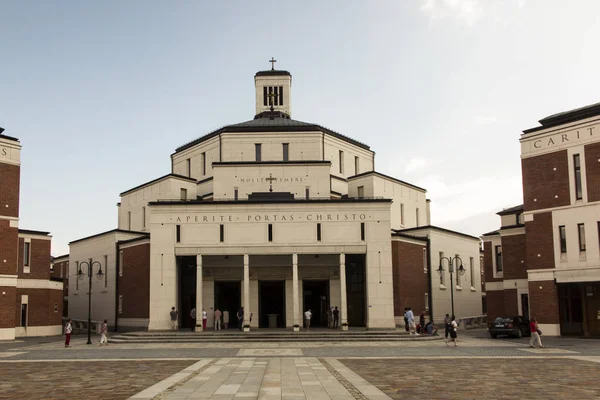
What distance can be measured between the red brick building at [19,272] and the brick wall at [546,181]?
3486 cm

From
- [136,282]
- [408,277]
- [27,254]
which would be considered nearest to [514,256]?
[408,277]

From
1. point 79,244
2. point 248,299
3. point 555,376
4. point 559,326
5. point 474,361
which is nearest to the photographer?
point 555,376

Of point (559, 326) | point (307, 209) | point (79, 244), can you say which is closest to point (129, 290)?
point (79, 244)

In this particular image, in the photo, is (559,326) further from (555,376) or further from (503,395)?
(503,395)

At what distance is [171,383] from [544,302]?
3029cm

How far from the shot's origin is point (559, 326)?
42.0 metres

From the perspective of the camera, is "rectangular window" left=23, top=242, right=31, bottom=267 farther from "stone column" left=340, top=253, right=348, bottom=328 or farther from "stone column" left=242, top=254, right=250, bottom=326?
"stone column" left=340, top=253, right=348, bottom=328

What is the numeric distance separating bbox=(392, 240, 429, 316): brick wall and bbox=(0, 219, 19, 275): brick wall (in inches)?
1091

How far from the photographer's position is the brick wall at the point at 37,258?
169ft

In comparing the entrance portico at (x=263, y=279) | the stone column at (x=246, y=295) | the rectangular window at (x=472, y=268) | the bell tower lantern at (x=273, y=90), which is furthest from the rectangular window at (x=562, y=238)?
the bell tower lantern at (x=273, y=90)

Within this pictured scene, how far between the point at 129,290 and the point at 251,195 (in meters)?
12.9

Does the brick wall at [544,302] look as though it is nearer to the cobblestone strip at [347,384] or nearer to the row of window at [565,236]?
the row of window at [565,236]

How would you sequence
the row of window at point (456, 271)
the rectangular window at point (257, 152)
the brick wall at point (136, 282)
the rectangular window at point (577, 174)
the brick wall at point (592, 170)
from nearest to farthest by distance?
the brick wall at point (592, 170)
the rectangular window at point (577, 174)
the brick wall at point (136, 282)
the row of window at point (456, 271)
the rectangular window at point (257, 152)

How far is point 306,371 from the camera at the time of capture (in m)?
23.6
